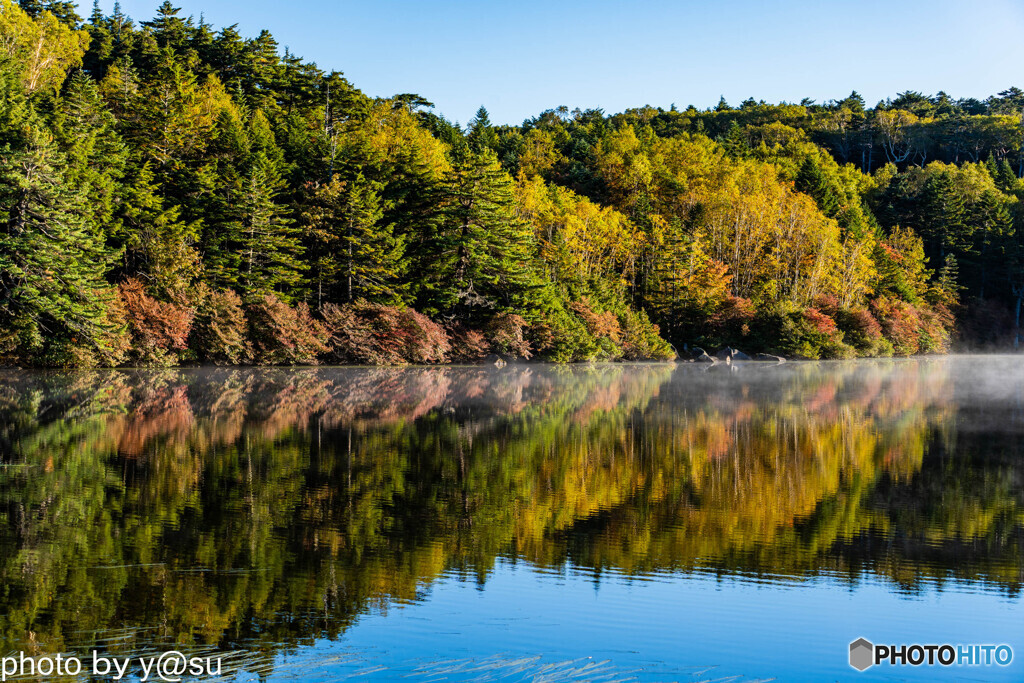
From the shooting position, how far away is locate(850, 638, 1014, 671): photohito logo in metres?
5.18

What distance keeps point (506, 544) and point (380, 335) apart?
29.5m

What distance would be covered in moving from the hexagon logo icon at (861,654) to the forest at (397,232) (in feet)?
86.1

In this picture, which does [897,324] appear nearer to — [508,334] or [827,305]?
[827,305]

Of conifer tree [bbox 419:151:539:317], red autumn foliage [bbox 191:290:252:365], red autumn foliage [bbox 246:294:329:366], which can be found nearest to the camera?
red autumn foliage [bbox 191:290:252:365]

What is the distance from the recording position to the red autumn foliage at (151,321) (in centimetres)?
3042

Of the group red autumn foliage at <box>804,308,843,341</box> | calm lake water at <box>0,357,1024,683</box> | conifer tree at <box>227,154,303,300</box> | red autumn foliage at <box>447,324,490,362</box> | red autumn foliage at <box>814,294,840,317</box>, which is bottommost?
calm lake water at <box>0,357,1024,683</box>

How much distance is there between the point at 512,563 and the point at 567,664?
1.98m

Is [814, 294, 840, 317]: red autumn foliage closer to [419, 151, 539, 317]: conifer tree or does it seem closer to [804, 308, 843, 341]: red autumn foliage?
[804, 308, 843, 341]: red autumn foliage

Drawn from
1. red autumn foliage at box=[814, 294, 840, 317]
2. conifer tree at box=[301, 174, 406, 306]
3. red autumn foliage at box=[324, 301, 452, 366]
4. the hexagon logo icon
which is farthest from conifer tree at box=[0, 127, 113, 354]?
red autumn foliage at box=[814, 294, 840, 317]

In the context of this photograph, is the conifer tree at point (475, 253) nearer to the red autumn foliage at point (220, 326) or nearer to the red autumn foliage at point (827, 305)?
the red autumn foliage at point (220, 326)

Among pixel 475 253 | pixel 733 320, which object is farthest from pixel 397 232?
pixel 733 320

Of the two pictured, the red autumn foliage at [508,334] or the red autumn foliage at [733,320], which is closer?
the red autumn foliage at [508,334]

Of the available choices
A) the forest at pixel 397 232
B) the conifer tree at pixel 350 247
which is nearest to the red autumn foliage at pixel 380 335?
the forest at pixel 397 232

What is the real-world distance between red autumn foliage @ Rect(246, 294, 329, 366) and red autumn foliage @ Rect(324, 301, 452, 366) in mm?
1332
